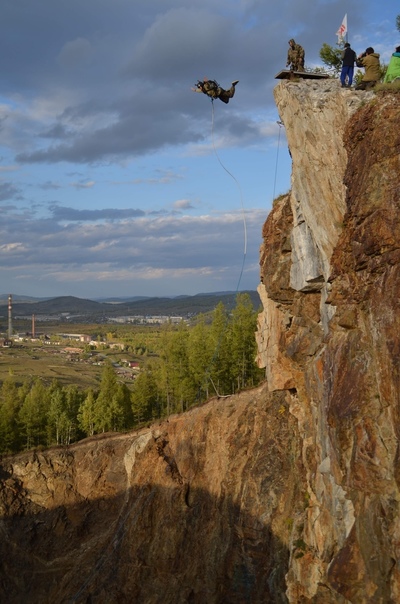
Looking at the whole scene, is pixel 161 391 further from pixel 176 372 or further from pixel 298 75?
pixel 298 75

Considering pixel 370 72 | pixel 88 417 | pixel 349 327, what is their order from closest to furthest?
pixel 349 327
pixel 370 72
pixel 88 417

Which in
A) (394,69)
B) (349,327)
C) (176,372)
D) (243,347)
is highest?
(394,69)

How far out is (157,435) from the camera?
47375 millimetres

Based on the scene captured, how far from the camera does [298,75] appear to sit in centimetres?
2705

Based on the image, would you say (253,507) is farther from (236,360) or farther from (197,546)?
(236,360)

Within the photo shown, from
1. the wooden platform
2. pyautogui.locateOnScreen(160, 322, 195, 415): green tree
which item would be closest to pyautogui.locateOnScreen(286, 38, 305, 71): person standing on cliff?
the wooden platform

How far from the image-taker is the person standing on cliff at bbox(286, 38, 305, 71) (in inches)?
1080

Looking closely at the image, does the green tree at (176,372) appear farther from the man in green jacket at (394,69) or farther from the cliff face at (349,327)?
the man in green jacket at (394,69)

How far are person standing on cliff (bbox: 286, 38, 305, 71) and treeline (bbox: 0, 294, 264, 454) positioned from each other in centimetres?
3314

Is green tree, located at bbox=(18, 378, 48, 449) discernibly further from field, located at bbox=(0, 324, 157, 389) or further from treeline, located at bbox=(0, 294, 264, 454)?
field, located at bbox=(0, 324, 157, 389)

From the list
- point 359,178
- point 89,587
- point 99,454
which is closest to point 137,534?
point 89,587

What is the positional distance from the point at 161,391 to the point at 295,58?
45.2 meters

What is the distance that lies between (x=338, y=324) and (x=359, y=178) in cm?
596

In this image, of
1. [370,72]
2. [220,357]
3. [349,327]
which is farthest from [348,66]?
[220,357]
